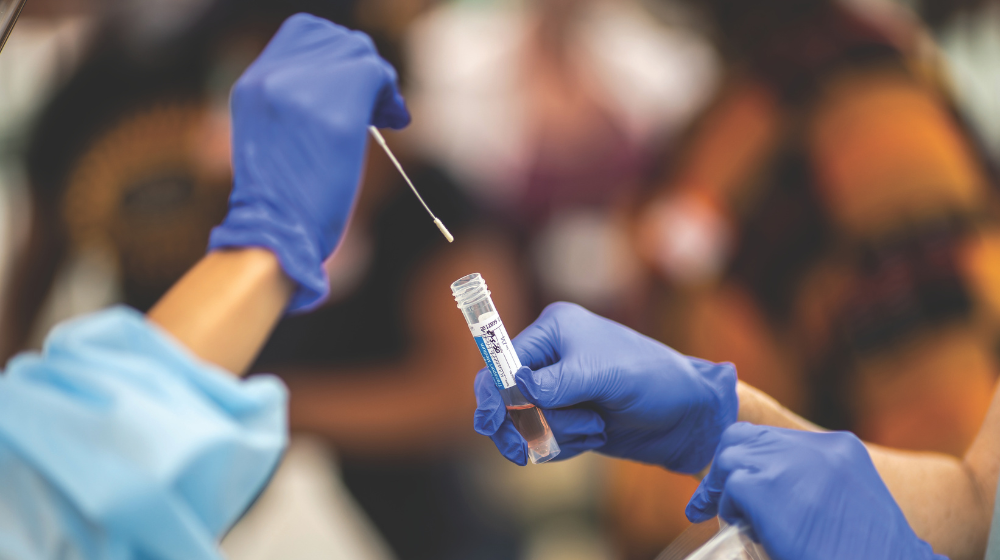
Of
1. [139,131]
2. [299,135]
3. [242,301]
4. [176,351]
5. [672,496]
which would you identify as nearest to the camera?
[176,351]

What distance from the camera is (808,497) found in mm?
659

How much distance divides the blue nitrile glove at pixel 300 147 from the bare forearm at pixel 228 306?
0.09ft

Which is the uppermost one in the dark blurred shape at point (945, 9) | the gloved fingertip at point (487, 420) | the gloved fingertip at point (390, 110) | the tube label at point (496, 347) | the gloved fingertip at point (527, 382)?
the dark blurred shape at point (945, 9)

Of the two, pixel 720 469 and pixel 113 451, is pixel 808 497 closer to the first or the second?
pixel 720 469

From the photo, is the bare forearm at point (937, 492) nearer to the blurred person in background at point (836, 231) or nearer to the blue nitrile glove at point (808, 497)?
the blue nitrile glove at point (808, 497)

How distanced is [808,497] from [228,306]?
2.34 feet

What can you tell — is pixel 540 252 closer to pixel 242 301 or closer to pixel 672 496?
pixel 672 496

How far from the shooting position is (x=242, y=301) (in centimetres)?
82

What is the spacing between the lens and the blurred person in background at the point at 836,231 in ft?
5.24

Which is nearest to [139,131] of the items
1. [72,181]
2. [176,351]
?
[72,181]

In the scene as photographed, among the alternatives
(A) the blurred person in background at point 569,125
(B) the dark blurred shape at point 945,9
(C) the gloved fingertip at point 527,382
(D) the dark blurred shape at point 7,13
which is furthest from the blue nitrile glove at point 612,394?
(B) the dark blurred shape at point 945,9

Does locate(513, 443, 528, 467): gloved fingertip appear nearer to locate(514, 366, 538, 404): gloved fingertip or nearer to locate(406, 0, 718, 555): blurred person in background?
locate(514, 366, 538, 404): gloved fingertip

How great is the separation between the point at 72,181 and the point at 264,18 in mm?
775

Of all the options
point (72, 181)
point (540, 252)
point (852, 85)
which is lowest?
point (72, 181)
